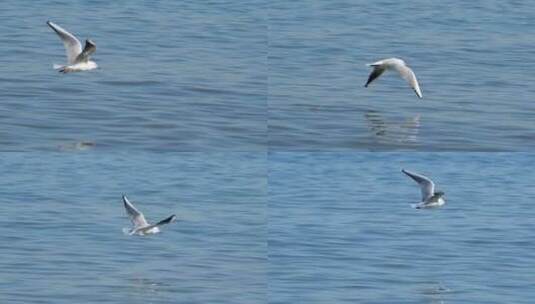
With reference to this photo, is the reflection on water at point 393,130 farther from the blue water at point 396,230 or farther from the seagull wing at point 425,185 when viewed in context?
the seagull wing at point 425,185

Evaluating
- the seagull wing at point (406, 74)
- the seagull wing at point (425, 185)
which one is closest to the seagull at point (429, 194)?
the seagull wing at point (425, 185)

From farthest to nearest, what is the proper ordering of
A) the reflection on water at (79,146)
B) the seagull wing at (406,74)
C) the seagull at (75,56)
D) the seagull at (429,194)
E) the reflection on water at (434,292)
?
the seagull wing at (406,74), the reflection on water at (79,146), the seagull at (75,56), the reflection on water at (434,292), the seagull at (429,194)

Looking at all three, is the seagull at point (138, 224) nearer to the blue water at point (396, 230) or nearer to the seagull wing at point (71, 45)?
the blue water at point (396, 230)

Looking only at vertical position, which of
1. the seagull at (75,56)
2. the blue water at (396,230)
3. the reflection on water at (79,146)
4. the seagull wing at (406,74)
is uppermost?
the seagull at (75,56)

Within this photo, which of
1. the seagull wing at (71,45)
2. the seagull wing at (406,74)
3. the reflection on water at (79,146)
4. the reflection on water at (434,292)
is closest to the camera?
the reflection on water at (434,292)

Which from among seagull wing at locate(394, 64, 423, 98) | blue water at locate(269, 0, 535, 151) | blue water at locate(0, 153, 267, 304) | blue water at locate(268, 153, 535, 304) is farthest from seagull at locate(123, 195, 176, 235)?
seagull wing at locate(394, 64, 423, 98)

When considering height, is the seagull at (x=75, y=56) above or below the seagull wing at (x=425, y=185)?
above

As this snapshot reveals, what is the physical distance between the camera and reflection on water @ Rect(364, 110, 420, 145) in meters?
20.4

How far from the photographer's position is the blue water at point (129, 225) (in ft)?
60.6

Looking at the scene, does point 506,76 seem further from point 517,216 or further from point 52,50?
point 52,50

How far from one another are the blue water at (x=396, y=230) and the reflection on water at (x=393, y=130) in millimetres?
426

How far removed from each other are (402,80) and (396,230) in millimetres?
2815

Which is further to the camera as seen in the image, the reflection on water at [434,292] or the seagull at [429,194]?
the reflection on water at [434,292]

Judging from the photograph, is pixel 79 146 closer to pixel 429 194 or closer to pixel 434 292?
pixel 429 194
